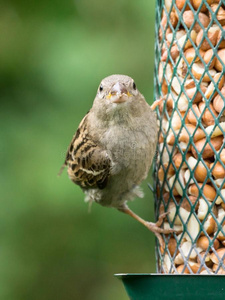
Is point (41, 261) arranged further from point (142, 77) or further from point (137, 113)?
point (137, 113)

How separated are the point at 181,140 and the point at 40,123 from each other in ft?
5.25

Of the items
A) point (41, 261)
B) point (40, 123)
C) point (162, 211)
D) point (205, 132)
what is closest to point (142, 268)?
point (41, 261)

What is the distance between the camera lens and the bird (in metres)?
3.56

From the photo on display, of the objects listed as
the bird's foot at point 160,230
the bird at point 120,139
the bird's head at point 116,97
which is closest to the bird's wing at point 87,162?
the bird at point 120,139

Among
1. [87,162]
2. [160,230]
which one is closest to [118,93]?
[87,162]

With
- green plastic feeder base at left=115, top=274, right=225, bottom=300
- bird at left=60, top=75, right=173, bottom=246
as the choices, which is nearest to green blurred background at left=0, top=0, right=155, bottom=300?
bird at left=60, top=75, right=173, bottom=246

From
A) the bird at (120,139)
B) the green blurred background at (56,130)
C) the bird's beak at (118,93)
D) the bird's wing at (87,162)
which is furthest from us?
the green blurred background at (56,130)

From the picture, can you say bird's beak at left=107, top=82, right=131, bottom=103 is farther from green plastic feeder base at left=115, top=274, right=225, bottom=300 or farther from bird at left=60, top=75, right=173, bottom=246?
green plastic feeder base at left=115, top=274, right=225, bottom=300

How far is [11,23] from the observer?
17.8 ft

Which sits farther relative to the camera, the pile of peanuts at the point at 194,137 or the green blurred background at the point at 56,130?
the green blurred background at the point at 56,130

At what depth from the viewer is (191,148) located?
11.3 feet

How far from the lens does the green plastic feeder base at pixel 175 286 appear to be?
301 centimetres

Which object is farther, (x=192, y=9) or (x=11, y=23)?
(x=11, y=23)

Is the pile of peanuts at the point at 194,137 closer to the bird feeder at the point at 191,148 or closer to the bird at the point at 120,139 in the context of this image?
the bird feeder at the point at 191,148
